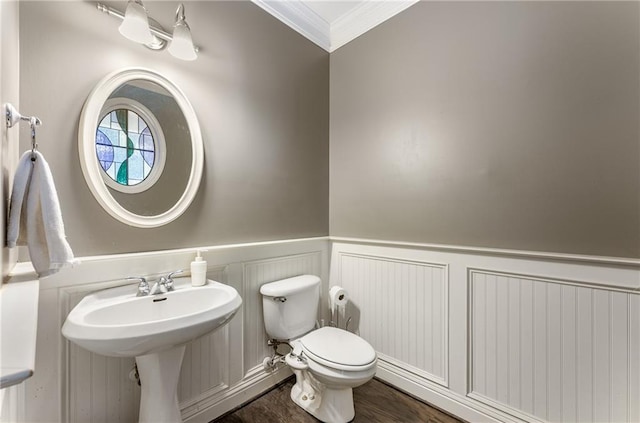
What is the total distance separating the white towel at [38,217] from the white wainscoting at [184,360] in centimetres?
24

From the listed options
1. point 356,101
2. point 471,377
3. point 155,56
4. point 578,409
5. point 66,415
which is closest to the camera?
point 66,415

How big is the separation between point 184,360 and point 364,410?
1.03 m

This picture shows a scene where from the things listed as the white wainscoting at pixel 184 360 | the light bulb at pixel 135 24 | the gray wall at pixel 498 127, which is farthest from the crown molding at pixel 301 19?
the white wainscoting at pixel 184 360

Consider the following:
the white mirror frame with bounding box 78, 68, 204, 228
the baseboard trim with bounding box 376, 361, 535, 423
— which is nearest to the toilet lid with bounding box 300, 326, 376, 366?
the baseboard trim with bounding box 376, 361, 535, 423

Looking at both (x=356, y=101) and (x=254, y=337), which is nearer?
(x=254, y=337)

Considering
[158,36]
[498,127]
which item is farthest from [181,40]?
[498,127]

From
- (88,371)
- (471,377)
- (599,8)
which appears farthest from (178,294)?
(599,8)

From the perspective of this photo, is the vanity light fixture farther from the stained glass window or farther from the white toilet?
the white toilet

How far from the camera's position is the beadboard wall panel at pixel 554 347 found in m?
1.12

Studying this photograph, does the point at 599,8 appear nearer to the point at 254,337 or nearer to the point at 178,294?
the point at 178,294

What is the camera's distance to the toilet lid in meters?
1.36

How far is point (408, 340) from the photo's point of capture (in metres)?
1.75

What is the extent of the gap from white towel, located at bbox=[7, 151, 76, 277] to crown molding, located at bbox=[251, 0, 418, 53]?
154cm

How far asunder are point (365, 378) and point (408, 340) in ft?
1.74
